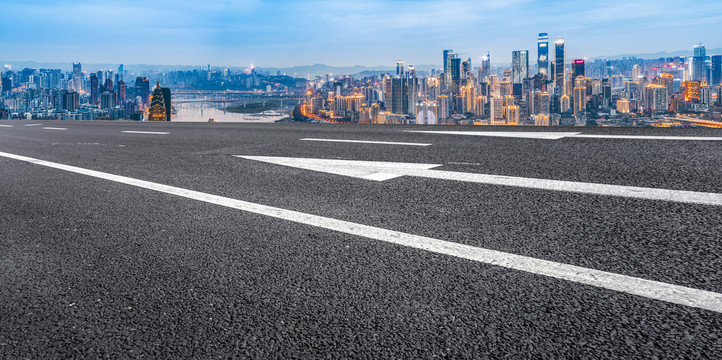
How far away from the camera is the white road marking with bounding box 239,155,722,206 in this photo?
11.6 feet

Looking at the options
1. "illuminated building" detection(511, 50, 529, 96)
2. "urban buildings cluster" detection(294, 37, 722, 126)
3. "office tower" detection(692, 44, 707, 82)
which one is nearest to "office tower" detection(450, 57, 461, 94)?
"urban buildings cluster" detection(294, 37, 722, 126)

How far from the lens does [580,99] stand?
52750mm

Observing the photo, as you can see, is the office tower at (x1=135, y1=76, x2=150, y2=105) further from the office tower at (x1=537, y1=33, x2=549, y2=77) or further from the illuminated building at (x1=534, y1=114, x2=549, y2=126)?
the illuminated building at (x1=534, y1=114, x2=549, y2=126)

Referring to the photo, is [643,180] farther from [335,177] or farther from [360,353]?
[360,353]

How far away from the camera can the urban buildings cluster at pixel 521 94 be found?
2890 centimetres

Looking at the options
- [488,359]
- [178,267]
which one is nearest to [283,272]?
[178,267]

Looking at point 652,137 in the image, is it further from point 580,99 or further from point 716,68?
point 716,68

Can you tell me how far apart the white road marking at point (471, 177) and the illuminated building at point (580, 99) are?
46.0 meters

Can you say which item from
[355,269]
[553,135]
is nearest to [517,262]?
[355,269]

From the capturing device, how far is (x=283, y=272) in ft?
7.87

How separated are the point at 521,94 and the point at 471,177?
237 ft

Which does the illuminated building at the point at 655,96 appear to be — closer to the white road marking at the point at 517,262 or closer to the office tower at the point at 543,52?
the white road marking at the point at 517,262

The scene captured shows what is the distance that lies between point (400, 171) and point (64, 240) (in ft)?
9.63

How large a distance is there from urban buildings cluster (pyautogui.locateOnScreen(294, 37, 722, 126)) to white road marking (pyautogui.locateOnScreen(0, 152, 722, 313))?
1418 centimetres
